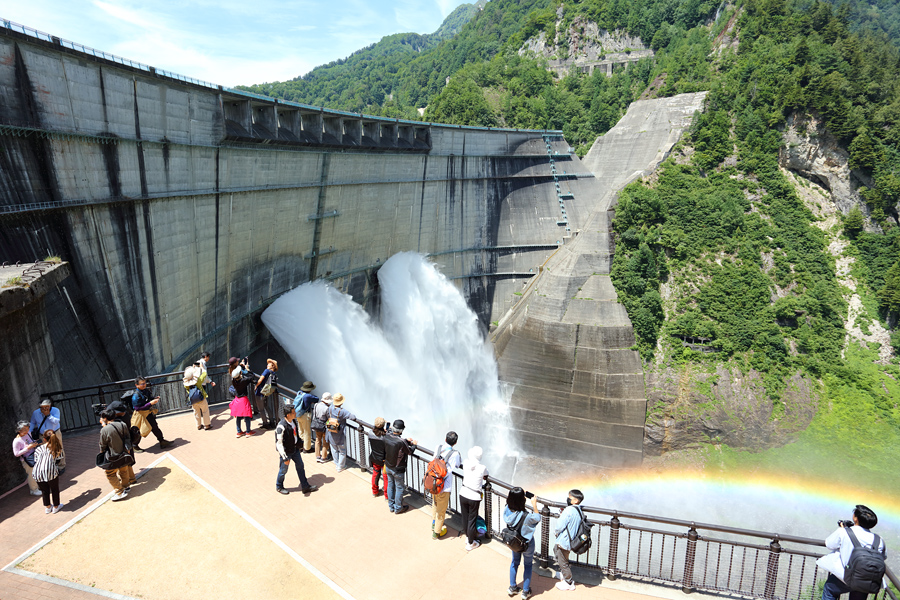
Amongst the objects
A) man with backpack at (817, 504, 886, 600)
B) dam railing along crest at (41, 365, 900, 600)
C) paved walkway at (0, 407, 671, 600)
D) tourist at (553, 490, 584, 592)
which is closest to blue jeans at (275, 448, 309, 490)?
paved walkway at (0, 407, 671, 600)

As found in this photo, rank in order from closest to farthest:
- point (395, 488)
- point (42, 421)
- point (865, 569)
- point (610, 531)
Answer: point (865, 569) < point (42, 421) < point (395, 488) < point (610, 531)

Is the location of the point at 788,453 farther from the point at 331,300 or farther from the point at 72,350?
the point at 72,350

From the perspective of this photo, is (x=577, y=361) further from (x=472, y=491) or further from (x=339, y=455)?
(x=472, y=491)

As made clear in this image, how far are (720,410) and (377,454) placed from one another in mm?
25006

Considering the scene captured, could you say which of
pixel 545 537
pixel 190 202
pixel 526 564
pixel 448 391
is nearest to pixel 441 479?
pixel 526 564

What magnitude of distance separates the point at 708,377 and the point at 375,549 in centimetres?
2587

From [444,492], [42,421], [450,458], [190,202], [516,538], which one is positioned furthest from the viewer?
[190,202]

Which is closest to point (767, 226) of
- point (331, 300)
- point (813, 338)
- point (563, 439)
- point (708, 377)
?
point (813, 338)

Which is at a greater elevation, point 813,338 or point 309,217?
point 309,217

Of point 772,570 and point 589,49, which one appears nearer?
point 772,570

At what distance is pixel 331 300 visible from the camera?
21656mm

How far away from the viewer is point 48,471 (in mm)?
7230

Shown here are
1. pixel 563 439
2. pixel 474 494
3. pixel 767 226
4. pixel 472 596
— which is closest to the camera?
pixel 472 596

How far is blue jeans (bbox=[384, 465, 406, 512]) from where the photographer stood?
25.4ft
